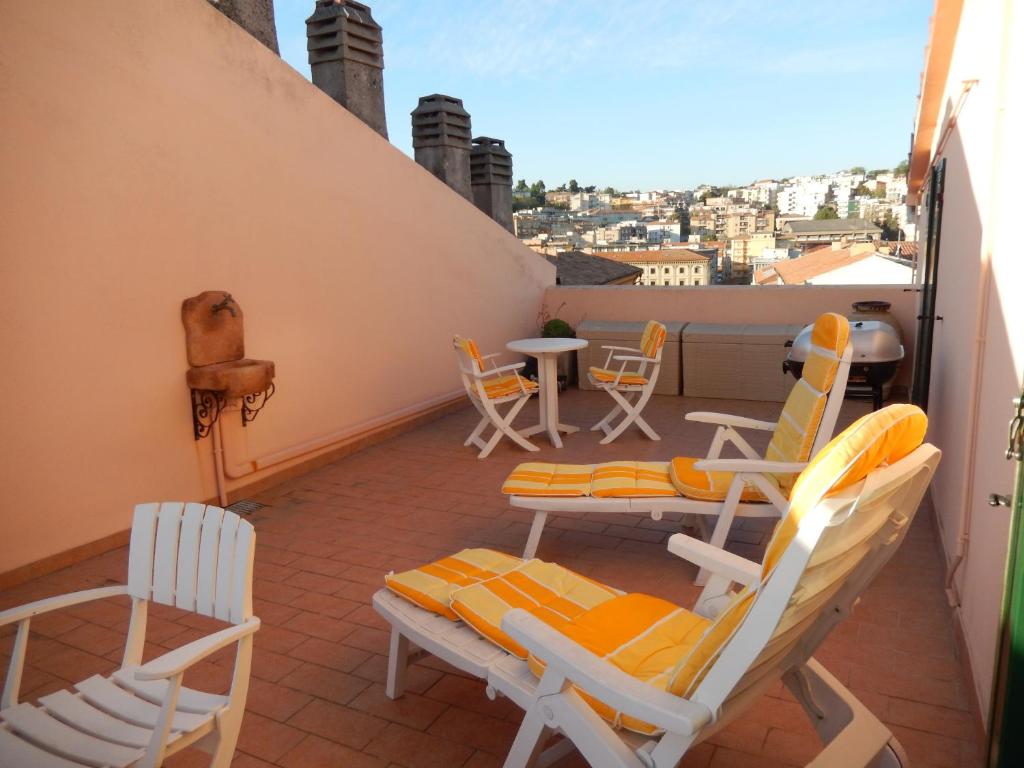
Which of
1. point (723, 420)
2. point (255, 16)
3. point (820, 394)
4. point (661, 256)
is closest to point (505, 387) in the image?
point (723, 420)

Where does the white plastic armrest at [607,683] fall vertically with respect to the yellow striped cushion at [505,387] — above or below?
above

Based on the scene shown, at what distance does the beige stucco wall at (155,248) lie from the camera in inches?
149

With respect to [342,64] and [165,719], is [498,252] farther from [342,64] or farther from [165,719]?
[165,719]

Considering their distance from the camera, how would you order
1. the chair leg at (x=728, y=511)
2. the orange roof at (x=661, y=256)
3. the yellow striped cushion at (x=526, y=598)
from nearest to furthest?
the yellow striped cushion at (x=526, y=598)
the chair leg at (x=728, y=511)
the orange roof at (x=661, y=256)

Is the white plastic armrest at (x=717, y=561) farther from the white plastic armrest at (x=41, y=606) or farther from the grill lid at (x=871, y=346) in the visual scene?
the grill lid at (x=871, y=346)

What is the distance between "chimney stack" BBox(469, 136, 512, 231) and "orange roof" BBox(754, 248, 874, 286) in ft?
51.9

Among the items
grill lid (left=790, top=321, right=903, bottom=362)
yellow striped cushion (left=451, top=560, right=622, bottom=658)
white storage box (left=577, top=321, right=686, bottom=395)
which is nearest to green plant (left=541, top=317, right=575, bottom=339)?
white storage box (left=577, top=321, right=686, bottom=395)

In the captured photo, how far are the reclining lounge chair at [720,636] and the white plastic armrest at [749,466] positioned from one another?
108cm

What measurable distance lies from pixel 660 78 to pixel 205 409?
109 ft

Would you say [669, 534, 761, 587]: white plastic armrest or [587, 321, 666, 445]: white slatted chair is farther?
[587, 321, 666, 445]: white slatted chair

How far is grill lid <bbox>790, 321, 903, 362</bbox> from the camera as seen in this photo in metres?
5.06

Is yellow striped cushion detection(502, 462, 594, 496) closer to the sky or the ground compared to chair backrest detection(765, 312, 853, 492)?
closer to the ground

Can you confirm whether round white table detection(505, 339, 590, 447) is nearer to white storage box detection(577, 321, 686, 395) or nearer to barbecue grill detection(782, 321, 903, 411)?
white storage box detection(577, 321, 686, 395)

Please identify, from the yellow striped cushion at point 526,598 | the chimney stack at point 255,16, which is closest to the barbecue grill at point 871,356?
the yellow striped cushion at point 526,598
